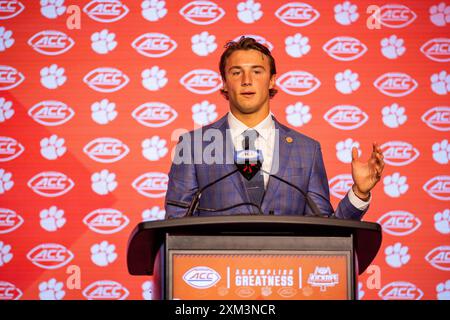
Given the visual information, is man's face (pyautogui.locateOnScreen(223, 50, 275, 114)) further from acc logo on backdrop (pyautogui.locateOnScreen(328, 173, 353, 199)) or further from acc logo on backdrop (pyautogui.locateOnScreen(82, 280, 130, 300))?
acc logo on backdrop (pyautogui.locateOnScreen(82, 280, 130, 300))

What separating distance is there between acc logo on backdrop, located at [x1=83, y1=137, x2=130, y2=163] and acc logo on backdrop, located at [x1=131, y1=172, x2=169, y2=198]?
184 mm

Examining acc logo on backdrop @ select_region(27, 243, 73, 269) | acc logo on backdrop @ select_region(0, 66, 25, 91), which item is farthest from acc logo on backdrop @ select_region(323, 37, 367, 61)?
acc logo on backdrop @ select_region(27, 243, 73, 269)

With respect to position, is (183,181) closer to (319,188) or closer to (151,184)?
(319,188)

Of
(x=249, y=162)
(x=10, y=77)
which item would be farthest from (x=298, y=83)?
(x=249, y=162)

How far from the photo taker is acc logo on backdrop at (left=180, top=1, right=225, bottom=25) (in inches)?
164

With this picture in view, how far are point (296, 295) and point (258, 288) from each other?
0.11 meters

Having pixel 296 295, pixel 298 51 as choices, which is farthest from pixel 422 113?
pixel 296 295

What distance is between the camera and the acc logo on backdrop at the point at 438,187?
408cm

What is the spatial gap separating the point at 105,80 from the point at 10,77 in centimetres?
58

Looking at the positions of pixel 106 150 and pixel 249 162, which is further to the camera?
pixel 106 150

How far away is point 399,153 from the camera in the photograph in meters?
4.11

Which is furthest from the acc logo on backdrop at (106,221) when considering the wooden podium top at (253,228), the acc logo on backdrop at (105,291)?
the wooden podium top at (253,228)

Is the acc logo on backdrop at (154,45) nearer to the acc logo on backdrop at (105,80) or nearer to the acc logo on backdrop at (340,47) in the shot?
the acc logo on backdrop at (105,80)

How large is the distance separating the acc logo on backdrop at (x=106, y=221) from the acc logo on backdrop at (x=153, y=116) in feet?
1.88
